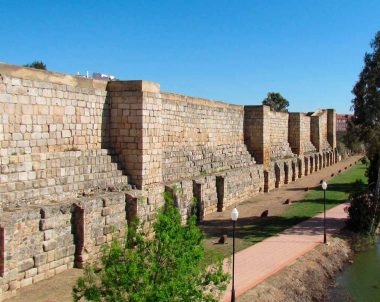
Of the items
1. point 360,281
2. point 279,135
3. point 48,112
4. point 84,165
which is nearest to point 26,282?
point 84,165

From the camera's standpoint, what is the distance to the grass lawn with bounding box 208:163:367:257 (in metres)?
15.2

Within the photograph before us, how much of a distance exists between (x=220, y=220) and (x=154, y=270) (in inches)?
468

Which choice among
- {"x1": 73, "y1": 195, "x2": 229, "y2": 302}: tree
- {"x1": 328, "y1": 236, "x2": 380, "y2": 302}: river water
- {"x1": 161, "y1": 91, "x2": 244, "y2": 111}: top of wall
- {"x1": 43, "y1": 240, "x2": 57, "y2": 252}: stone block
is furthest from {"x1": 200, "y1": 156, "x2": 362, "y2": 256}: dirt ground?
{"x1": 73, "y1": 195, "x2": 229, "y2": 302}: tree

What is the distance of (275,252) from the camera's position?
1370 cm

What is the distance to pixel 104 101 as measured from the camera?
1383cm

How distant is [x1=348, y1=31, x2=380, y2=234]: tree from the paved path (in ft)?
5.00

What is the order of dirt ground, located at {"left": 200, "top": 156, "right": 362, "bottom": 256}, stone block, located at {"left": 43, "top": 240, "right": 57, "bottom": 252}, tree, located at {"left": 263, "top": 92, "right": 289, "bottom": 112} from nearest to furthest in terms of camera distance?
stone block, located at {"left": 43, "top": 240, "right": 57, "bottom": 252}
dirt ground, located at {"left": 200, "top": 156, "right": 362, "bottom": 256}
tree, located at {"left": 263, "top": 92, "right": 289, "bottom": 112}

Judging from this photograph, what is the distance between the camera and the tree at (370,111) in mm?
16484

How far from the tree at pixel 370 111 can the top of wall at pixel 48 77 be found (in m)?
8.85

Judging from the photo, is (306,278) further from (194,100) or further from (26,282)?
(194,100)

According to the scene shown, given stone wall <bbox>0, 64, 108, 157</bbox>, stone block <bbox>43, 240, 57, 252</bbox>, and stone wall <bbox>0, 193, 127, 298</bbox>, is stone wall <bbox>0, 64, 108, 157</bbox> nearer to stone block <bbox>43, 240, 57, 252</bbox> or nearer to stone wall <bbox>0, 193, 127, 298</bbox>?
stone wall <bbox>0, 193, 127, 298</bbox>

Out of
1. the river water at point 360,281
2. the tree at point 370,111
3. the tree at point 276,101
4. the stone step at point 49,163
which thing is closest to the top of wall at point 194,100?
the stone step at point 49,163

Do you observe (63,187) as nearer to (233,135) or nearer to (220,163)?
(220,163)

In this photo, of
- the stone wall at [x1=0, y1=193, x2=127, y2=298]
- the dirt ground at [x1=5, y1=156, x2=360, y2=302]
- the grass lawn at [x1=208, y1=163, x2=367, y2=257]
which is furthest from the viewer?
the grass lawn at [x1=208, y1=163, x2=367, y2=257]
